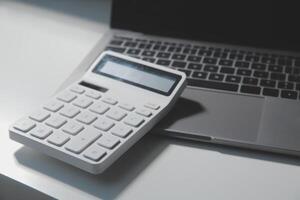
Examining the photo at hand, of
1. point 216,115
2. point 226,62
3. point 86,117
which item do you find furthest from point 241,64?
point 86,117

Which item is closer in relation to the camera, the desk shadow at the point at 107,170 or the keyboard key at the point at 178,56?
the desk shadow at the point at 107,170

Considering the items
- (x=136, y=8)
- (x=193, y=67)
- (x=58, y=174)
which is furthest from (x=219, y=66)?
(x=58, y=174)

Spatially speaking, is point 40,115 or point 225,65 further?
point 225,65

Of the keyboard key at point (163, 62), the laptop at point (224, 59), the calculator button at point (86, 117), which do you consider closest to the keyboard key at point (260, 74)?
the laptop at point (224, 59)

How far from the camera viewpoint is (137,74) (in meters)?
0.54

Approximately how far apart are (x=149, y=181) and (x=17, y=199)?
0.39ft

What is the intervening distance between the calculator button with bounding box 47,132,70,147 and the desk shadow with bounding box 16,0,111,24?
33 centimetres

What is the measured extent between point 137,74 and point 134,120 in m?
0.08

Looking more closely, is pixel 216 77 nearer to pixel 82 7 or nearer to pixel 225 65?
pixel 225 65

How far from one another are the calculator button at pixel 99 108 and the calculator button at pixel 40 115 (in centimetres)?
4

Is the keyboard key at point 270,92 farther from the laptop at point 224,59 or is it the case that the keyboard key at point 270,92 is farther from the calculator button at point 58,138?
the calculator button at point 58,138

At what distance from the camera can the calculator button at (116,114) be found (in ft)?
1.57

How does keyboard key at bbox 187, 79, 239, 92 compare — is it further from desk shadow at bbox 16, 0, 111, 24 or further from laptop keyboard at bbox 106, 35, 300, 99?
desk shadow at bbox 16, 0, 111, 24

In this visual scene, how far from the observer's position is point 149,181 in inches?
17.3
